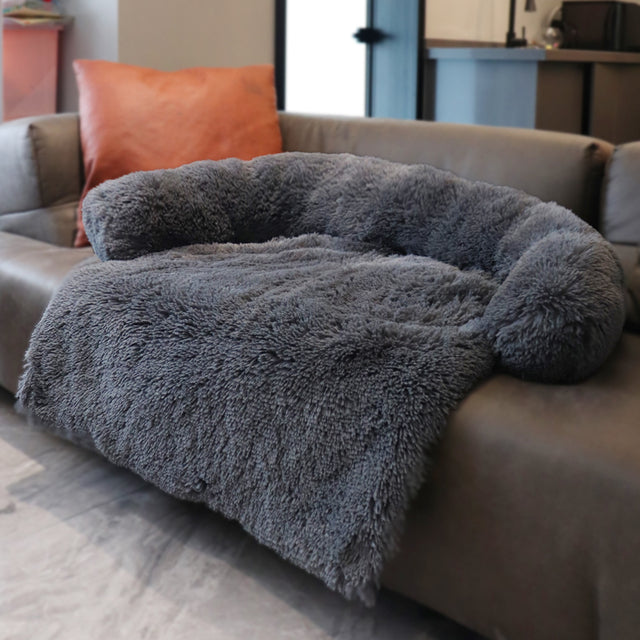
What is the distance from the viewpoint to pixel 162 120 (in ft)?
6.84

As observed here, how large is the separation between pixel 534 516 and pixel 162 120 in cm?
141

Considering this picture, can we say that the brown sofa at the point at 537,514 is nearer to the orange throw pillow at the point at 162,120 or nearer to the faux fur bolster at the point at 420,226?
the faux fur bolster at the point at 420,226

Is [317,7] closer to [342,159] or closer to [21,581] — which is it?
[342,159]

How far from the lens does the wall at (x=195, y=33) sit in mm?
2545

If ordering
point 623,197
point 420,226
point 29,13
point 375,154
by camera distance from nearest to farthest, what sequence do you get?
point 623,197 < point 420,226 < point 375,154 < point 29,13

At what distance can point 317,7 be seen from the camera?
10.5ft

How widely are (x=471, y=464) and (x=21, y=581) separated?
71cm

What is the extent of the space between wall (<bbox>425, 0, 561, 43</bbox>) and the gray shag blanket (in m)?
2.13

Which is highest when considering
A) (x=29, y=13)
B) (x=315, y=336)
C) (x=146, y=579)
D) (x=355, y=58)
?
(x=29, y=13)

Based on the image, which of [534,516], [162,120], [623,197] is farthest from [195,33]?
[534,516]

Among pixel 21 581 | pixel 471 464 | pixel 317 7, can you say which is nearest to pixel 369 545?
pixel 471 464

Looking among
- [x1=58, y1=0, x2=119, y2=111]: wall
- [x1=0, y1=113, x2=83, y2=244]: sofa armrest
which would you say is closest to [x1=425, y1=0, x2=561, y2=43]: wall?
[x1=58, y1=0, x2=119, y2=111]: wall

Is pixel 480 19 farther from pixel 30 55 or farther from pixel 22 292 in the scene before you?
pixel 22 292

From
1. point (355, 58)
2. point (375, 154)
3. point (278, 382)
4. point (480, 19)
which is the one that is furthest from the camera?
point (480, 19)
